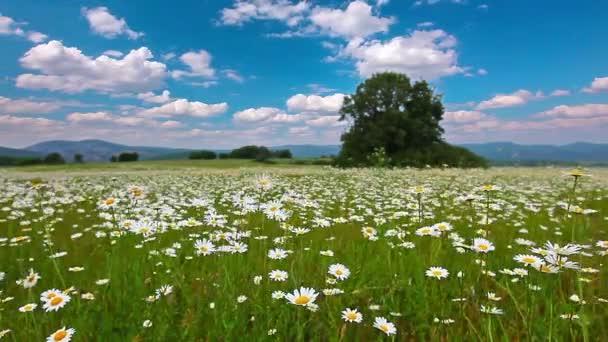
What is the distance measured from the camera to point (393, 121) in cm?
4291

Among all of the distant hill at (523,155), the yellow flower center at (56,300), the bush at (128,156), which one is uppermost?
the bush at (128,156)

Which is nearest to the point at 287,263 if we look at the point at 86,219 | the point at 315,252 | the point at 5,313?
the point at 315,252

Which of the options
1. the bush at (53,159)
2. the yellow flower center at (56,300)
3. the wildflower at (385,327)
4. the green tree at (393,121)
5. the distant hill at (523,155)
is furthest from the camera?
the bush at (53,159)

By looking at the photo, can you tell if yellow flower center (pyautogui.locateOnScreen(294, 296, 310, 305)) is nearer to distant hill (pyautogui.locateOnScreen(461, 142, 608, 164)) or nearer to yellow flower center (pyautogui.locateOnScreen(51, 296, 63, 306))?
yellow flower center (pyautogui.locateOnScreen(51, 296, 63, 306))

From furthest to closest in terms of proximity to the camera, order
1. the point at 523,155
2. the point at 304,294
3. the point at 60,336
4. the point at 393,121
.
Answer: the point at 393,121
the point at 523,155
the point at 304,294
the point at 60,336

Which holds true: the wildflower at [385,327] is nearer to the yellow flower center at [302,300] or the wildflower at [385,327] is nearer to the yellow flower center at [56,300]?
the yellow flower center at [302,300]

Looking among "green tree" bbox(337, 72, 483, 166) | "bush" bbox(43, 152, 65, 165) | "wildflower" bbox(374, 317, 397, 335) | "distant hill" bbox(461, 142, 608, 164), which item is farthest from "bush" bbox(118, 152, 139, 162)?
"wildflower" bbox(374, 317, 397, 335)

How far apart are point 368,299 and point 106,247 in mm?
4061

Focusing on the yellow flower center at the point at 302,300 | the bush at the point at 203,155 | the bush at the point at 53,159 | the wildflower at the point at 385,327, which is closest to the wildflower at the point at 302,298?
the yellow flower center at the point at 302,300

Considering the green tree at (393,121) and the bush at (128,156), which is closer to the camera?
the green tree at (393,121)

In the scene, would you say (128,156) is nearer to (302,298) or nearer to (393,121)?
(393,121)

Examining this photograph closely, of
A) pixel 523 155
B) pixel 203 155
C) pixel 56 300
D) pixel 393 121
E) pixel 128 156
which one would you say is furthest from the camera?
pixel 203 155

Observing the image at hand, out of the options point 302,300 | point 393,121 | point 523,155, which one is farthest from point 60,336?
point 393,121

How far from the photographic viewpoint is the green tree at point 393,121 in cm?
4297
